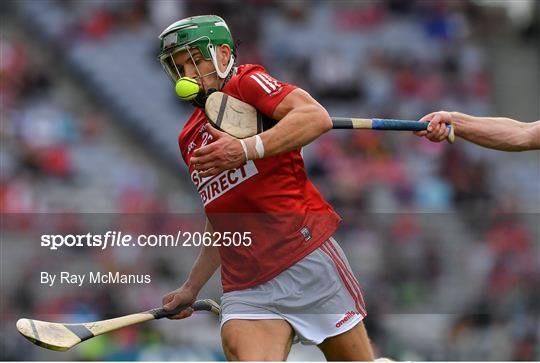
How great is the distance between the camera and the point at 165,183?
36.2 ft

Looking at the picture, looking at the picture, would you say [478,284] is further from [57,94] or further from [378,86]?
[57,94]

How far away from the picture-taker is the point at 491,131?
14.4 ft

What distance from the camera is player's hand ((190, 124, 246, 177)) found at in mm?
3713

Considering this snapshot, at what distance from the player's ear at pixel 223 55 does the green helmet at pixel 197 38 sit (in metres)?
0.01

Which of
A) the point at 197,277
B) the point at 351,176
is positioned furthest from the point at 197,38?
the point at 351,176

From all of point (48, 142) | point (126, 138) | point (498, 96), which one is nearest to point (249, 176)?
point (48, 142)

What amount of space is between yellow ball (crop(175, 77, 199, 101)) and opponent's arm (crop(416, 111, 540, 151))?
0.93 metres

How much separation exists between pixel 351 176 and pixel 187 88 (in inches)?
251

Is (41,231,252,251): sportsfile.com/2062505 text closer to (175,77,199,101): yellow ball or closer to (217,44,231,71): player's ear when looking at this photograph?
(217,44,231,71): player's ear

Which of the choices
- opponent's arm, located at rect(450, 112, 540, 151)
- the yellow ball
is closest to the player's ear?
the yellow ball

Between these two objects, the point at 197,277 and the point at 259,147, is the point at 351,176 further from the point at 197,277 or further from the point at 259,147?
the point at 259,147

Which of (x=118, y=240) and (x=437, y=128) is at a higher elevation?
(x=437, y=128)

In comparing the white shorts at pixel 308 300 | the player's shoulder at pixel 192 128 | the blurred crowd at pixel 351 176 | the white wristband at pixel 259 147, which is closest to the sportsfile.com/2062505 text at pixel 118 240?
the blurred crowd at pixel 351 176

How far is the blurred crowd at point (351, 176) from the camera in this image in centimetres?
792
